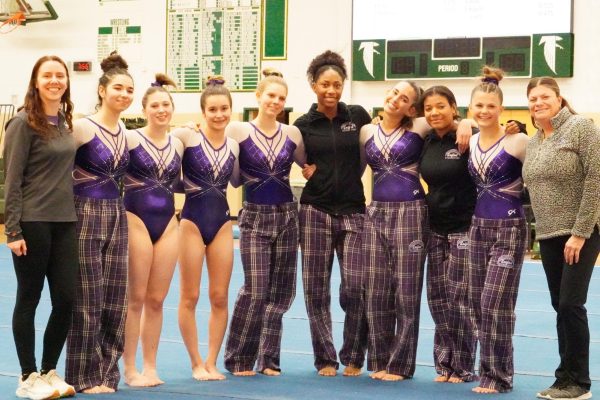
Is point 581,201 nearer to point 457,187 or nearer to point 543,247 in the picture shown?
point 543,247

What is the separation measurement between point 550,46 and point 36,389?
1045cm

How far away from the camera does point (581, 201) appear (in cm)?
454

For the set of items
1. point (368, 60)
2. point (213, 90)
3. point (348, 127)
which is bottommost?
point (348, 127)

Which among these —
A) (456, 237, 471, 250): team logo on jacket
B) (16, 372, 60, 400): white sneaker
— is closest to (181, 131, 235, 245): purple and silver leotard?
(16, 372, 60, 400): white sneaker

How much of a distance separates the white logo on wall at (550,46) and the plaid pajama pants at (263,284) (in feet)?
29.0

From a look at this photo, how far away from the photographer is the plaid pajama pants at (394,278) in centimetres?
518

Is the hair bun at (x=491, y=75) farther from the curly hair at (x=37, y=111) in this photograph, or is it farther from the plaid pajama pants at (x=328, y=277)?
the curly hair at (x=37, y=111)

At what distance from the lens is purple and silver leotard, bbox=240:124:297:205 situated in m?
5.29

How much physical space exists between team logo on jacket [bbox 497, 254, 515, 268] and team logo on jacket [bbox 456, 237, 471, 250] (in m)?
0.23

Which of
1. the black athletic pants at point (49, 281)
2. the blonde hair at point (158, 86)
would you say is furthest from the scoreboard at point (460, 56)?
the black athletic pants at point (49, 281)

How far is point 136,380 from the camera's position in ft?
16.4

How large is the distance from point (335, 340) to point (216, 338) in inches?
55.6

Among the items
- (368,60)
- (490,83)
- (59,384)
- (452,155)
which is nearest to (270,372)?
(59,384)

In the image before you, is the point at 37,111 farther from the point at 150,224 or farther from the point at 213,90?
the point at 213,90
